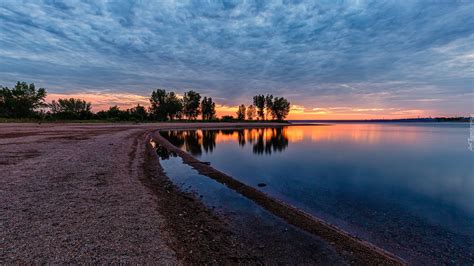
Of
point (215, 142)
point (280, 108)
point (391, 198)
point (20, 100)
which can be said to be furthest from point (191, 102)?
Result: point (391, 198)

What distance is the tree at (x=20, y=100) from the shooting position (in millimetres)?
93188

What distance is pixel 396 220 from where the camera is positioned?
10258mm

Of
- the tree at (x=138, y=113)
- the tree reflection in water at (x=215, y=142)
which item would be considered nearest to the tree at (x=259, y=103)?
the tree at (x=138, y=113)

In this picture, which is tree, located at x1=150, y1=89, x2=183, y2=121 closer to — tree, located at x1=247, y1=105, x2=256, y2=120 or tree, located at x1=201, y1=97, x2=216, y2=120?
tree, located at x1=201, y1=97, x2=216, y2=120

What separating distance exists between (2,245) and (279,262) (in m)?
7.42

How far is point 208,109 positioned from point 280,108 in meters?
62.5

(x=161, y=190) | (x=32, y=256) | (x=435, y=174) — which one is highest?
(x=32, y=256)

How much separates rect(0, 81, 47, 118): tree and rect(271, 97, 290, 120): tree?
151885mm

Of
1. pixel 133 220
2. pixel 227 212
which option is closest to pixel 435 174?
pixel 227 212

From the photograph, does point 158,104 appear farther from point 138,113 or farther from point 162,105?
point 138,113

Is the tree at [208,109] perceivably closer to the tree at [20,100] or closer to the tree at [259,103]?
the tree at [259,103]

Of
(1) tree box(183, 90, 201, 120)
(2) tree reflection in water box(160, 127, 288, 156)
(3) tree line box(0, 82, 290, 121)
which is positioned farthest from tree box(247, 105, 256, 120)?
(2) tree reflection in water box(160, 127, 288, 156)

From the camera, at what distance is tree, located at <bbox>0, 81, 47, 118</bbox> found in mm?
93188

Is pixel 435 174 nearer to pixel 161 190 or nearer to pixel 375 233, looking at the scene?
pixel 375 233
